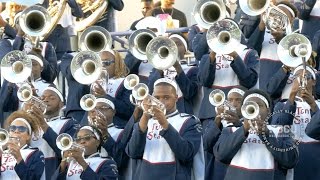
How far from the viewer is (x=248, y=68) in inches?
535

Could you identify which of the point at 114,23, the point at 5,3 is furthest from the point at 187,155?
the point at 5,3

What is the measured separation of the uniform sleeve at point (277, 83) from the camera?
1356cm

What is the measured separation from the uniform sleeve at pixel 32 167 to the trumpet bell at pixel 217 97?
5.84 ft

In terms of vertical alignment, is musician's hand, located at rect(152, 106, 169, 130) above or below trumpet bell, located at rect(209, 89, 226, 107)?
below

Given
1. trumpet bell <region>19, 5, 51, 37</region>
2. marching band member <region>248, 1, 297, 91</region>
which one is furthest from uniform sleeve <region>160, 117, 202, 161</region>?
trumpet bell <region>19, 5, 51, 37</region>

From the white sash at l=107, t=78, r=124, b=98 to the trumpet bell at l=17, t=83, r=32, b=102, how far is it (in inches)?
32.7

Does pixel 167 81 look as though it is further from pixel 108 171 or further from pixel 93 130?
pixel 108 171

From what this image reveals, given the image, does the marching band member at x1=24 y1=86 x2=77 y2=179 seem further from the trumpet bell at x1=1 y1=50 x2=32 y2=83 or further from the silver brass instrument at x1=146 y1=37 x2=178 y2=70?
the silver brass instrument at x1=146 y1=37 x2=178 y2=70

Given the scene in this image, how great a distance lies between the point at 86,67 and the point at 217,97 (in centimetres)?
185

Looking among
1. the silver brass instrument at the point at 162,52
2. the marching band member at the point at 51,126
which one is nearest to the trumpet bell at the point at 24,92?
the marching band member at the point at 51,126

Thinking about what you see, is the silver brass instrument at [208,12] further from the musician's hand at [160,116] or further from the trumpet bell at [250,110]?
the trumpet bell at [250,110]

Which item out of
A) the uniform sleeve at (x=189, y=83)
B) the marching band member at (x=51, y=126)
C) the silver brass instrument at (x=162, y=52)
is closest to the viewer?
the silver brass instrument at (x=162, y=52)

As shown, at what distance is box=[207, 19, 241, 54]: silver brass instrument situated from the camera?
13242 millimetres

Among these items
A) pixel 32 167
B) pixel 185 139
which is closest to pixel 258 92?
pixel 185 139
